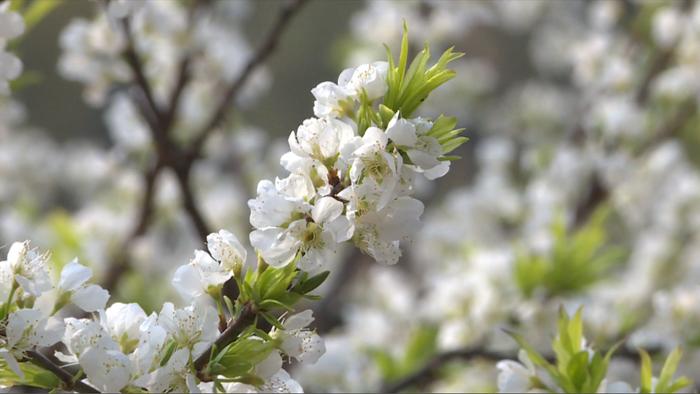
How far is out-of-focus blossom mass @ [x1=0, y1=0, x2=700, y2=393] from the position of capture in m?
0.76

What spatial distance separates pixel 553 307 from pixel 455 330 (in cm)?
21

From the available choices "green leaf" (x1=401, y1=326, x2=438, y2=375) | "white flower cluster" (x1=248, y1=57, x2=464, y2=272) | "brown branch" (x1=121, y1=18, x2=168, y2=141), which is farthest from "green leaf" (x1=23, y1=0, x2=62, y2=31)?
"green leaf" (x1=401, y1=326, x2=438, y2=375)

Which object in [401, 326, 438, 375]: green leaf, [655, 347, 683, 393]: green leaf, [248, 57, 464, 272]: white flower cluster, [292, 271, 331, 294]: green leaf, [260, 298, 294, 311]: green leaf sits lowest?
[655, 347, 683, 393]: green leaf

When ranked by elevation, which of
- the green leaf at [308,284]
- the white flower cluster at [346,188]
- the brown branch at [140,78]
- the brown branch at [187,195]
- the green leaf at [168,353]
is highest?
the brown branch at [140,78]

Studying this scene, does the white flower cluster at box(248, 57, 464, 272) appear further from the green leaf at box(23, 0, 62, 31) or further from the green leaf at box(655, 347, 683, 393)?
the green leaf at box(23, 0, 62, 31)

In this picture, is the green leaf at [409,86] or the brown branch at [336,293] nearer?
the green leaf at [409,86]

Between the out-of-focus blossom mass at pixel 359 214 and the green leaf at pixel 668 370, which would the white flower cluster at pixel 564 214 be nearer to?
the out-of-focus blossom mass at pixel 359 214

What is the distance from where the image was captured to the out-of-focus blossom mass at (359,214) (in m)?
0.76

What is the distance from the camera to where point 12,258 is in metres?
0.78

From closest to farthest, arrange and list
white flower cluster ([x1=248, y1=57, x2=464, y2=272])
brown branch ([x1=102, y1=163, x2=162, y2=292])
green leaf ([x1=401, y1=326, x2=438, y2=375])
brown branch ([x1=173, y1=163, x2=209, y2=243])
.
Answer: white flower cluster ([x1=248, y1=57, x2=464, y2=272]) → brown branch ([x1=173, y1=163, x2=209, y2=243]) → green leaf ([x1=401, y1=326, x2=438, y2=375]) → brown branch ([x1=102, y1=163, x2=162, y2=292])

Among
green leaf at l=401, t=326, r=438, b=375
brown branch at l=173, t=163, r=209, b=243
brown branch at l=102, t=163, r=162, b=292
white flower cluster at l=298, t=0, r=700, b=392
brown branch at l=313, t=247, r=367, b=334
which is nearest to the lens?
brown branch at l=173, t=163, r=209, b=243

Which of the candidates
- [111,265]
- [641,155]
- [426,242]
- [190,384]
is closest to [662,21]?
[641,155]

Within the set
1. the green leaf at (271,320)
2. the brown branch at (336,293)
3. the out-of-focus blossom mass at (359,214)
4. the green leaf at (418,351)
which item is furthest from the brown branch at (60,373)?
the brown branch at (336,293)

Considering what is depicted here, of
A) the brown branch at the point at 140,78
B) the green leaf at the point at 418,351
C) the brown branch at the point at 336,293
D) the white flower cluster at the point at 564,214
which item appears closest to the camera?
the brown branch at the point at 140,78
